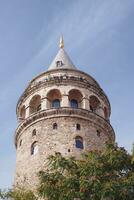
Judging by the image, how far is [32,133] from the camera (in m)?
28.2

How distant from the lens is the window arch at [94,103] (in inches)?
1219

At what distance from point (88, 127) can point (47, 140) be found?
304cm

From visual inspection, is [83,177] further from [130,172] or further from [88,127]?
[88,127]

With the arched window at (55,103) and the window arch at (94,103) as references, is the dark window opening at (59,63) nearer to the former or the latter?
the arched window at (55,103)

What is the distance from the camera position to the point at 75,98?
30.5m

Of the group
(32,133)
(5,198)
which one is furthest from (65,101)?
(5,198)

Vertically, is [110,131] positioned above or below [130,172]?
above

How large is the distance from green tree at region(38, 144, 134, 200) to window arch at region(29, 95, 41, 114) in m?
11.7

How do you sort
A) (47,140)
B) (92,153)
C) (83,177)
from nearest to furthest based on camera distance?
1. (83,177)
2. (92,153)
3. (47,140)

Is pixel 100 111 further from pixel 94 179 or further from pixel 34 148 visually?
pixel 94 179

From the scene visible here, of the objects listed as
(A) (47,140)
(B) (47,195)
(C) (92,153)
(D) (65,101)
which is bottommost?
(B) (47,195)

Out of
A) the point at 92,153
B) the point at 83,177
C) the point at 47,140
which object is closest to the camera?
the point at 83,177

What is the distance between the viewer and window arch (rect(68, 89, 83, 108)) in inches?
1192

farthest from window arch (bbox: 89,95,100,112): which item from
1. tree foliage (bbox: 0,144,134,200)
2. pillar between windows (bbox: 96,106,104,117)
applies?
tree foliage (bbox: 0,144,134,200)
